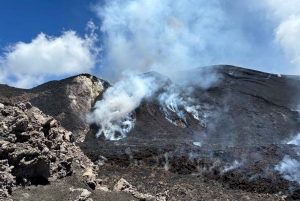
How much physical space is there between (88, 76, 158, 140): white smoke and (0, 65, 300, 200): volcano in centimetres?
37

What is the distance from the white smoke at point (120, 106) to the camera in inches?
1671

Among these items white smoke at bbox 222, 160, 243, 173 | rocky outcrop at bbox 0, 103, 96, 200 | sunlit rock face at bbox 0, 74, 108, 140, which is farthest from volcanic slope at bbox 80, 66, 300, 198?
rocky outcrop at bbox 0, 103, 96, 200

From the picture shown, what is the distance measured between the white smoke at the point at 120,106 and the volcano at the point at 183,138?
0.37 m

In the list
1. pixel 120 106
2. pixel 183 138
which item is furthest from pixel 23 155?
pixel 120 106

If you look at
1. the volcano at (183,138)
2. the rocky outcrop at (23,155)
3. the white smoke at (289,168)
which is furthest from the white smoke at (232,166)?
the rocky outcrop at (23,155)

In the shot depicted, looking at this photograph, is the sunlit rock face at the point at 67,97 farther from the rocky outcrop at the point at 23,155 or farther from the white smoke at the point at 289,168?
the white smoke at the point at 289,168

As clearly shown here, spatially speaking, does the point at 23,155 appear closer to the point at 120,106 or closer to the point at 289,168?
the point at 289,168

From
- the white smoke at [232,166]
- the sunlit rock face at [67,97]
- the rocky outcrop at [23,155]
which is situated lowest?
the rocky outcrop at [23,155]

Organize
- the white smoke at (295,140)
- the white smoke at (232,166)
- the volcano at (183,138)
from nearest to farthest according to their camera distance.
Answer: the volcano at (183,138) → the white smoke at (232,166) → the white smoke at (295,140)

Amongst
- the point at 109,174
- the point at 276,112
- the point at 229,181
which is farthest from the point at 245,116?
the point at 109,174

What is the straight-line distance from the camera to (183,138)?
41.3m

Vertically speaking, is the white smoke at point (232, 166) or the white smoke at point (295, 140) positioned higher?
the white smoke at point (295, 140)

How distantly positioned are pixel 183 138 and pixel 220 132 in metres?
9.55

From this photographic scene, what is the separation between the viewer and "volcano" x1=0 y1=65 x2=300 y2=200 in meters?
21.0
